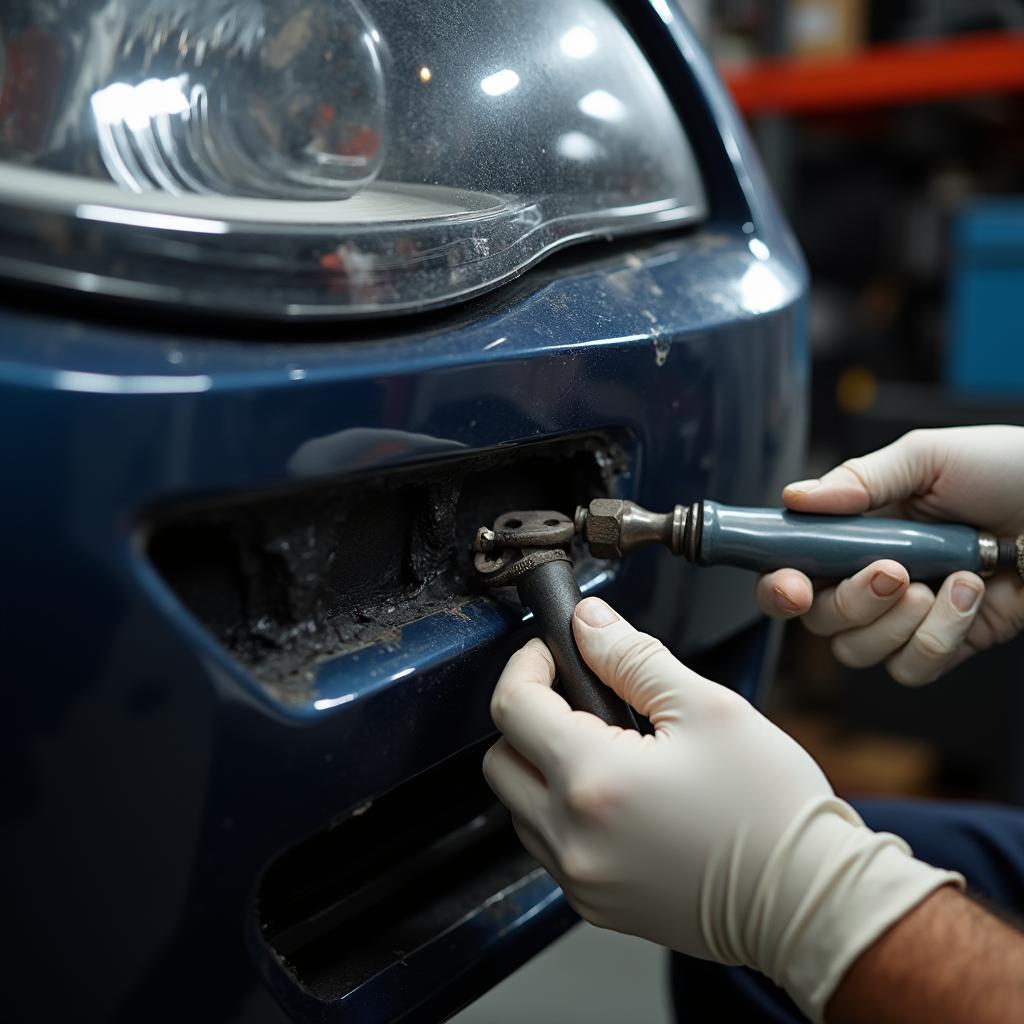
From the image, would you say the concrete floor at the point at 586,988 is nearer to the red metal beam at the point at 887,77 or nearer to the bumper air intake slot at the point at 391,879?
the bumper air intake slot at the point at 391,879

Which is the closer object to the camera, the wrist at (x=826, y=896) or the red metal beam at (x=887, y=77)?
the wrist at (x=826, y=896)

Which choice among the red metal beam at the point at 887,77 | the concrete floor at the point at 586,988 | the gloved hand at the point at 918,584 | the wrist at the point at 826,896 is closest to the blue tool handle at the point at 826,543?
the gloved hand at the point at 918,584

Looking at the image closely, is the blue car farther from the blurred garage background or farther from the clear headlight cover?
the blurred garage background

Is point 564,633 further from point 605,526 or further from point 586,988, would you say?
point 586,988

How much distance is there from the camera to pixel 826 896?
1.59ft

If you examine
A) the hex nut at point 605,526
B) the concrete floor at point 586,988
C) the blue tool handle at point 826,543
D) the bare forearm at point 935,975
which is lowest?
the concrete floor at point 586,988

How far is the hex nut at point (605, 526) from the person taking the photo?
0.56 meters

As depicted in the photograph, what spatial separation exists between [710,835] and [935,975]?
11 centimetres

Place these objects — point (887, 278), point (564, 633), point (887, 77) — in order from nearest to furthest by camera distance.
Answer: point (564, 633), point (887, 77), point (887, 278)

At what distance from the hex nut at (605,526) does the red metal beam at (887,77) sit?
1688 mm

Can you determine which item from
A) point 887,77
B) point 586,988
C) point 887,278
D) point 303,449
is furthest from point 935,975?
point 887,278

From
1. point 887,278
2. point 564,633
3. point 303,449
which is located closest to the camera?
point 303,449

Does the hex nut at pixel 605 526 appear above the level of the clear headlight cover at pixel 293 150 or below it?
below

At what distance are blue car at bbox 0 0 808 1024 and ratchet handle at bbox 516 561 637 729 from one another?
21 millimetres
